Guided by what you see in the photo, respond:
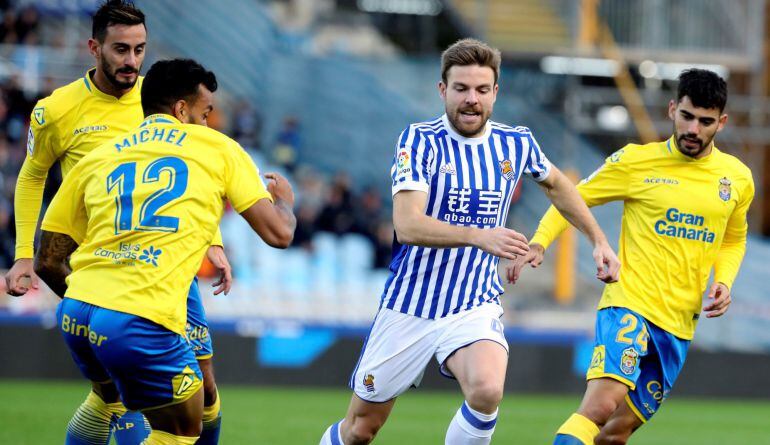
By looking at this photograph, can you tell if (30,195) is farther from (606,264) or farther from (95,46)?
(606,264)

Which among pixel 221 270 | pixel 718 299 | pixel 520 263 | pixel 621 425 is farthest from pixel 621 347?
pixel 221 270

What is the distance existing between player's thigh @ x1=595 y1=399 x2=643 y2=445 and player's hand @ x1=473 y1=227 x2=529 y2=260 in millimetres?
1975

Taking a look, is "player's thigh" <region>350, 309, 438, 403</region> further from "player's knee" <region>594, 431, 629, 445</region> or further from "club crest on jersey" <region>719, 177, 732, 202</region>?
"club crest on jersey" <region>719, 177, 732, 202</region>

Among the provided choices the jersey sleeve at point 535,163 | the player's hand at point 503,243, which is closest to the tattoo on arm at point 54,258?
the player's hand at point 503,243

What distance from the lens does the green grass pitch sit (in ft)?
32.9

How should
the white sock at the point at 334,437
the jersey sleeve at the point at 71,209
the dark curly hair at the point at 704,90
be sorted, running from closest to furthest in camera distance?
the jersey sleeve at the point at 71,209, the white sock at the point at 334,437, the dark curly hair at the point at 704,90

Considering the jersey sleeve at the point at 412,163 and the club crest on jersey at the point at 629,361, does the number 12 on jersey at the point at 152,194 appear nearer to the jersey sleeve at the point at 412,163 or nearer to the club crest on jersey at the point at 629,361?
the jersey sleeve at the point at 412,163

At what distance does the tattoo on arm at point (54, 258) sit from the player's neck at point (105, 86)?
3.40 ft

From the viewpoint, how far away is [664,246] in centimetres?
709

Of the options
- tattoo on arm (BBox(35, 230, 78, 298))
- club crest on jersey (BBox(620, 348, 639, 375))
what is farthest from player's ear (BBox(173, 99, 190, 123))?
club crest on jersey (BBox(620, 348, 639, 375))

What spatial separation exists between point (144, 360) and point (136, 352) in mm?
55

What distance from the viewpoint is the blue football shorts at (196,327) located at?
6594 millimetres

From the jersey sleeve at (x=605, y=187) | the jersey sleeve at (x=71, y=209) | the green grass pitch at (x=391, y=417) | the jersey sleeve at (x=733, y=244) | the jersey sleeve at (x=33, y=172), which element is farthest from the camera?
the green grass pitch at (x=391, y=417)

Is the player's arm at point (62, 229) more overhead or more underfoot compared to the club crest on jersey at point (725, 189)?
more underfoot
